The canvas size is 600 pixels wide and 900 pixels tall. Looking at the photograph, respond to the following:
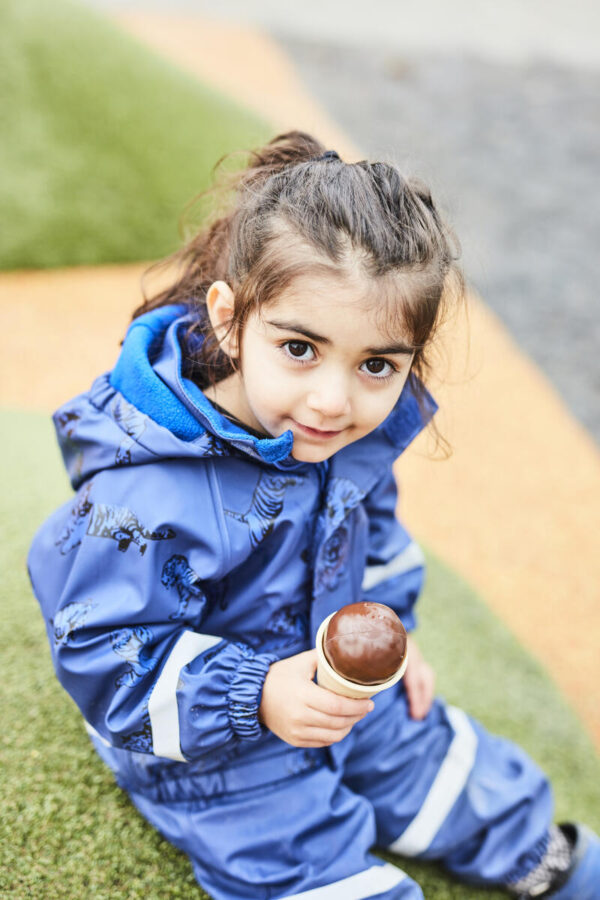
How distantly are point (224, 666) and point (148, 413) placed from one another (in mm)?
360

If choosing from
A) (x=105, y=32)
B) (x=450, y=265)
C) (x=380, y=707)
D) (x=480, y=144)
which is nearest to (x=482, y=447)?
(x=380, y=707)

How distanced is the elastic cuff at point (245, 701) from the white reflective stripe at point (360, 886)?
9.5 inches

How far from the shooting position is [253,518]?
1138 mm

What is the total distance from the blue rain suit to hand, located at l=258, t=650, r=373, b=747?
0.09ft

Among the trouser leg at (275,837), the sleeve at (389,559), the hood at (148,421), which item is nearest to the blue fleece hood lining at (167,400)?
the hood at (148,421)

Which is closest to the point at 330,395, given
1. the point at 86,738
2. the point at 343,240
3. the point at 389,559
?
the point at 343,240

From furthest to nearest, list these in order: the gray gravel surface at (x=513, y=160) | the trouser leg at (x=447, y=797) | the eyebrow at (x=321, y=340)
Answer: the gray gravel surface at (x=513, y=160)
the trouser leg at (x=447, y=797)
the eyebrow at (x=321, y=340)

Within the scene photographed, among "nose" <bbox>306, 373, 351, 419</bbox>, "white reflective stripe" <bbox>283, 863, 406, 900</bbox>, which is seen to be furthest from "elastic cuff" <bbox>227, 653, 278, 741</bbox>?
"nose" <bbox>306, 373, 351, 419</bbox>

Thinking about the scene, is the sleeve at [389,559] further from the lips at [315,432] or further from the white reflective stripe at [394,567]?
the lips at [315,432]

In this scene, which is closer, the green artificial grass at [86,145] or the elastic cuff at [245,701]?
the elastic cuff at [245,701]

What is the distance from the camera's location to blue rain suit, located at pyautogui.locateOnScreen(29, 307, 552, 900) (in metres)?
1.05

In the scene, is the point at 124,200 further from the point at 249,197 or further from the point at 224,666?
the point at 224,666

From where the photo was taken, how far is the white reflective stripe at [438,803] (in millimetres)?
1352

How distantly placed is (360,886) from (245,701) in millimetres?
331
